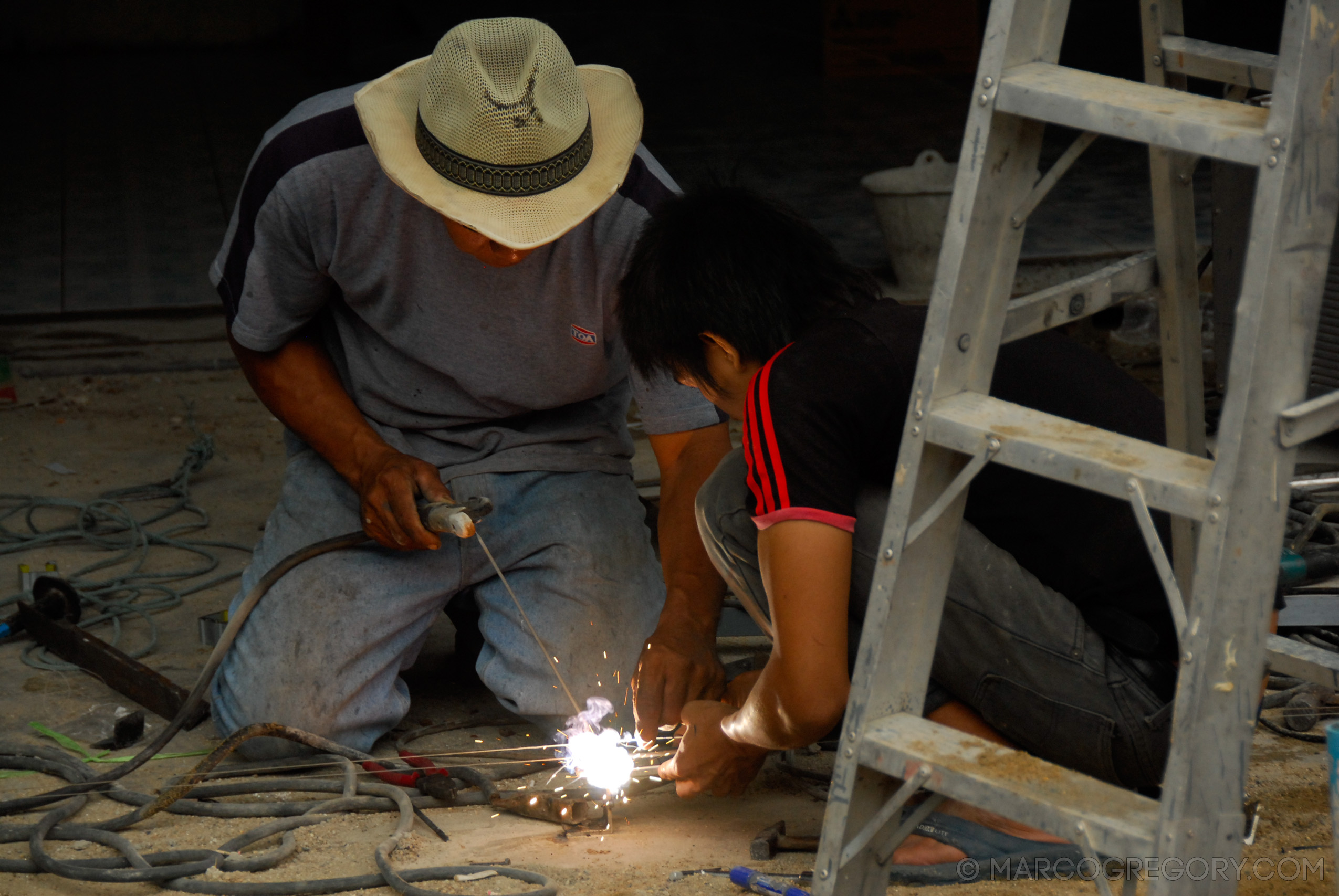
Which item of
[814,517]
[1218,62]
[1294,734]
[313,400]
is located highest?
[1218,62]

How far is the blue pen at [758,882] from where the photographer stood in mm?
2094

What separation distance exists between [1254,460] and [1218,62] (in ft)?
2.32

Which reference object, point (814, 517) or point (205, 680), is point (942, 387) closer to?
point (814, 517)

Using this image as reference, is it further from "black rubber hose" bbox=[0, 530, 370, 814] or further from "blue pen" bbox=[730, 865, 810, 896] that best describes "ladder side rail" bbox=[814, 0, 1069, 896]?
"black rubber hose" bbox=[0, 530, 370, 814]

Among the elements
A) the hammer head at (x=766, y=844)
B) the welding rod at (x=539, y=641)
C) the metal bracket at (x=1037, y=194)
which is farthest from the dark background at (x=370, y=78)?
the metal bracket at (x=1037, y=194)

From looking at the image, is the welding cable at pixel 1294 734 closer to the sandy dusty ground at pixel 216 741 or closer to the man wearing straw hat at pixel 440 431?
the sandy dusty ground at pixel 216 741

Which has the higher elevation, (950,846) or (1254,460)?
(1254,460)

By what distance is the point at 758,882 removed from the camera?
2113 mm

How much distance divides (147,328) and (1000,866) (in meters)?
4.65

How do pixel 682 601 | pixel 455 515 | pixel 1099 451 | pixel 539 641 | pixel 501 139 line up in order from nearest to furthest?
pixel 1099 451 → pixel 501 139 → pixel 455 515 → pixel 682 601 → pixel 539 641

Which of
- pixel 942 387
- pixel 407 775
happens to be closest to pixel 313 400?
pixel 407 775

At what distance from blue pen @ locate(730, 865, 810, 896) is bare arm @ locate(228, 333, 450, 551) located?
3.10 ft

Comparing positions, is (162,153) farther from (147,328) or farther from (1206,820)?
(1206,820)

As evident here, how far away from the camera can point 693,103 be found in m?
9.75
